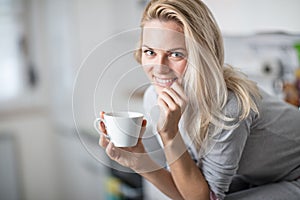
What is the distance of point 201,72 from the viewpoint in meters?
0.64

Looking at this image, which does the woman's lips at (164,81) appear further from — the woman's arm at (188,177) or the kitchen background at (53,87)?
the kitchen background at (53,87)

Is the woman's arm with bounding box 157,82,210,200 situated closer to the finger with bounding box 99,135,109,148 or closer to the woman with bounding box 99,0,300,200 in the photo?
the woman with bounding box 99,0,300,200

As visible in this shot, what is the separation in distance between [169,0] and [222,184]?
0.37 m

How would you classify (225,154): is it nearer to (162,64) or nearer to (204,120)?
(204,120)

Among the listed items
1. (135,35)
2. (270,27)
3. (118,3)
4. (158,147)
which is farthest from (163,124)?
(118,3)

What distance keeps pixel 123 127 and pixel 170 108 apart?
0.29 ft

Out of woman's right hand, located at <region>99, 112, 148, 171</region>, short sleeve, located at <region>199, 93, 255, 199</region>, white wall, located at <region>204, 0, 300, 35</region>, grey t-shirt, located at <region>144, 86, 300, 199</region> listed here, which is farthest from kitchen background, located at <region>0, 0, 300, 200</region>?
woman's right hand, located at <region>99, 112, 148, 171</region>

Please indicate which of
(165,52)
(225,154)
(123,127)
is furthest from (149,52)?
(225,154)

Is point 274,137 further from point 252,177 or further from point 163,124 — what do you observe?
point 163,124

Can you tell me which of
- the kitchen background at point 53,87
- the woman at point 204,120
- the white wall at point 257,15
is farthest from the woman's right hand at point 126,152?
the kitchen background at point 53,87

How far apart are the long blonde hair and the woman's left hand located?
0.05ft

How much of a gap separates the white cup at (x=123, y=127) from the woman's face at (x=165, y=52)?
0.08 m

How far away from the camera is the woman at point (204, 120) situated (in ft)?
2.09

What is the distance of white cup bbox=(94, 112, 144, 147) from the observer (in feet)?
2.15
